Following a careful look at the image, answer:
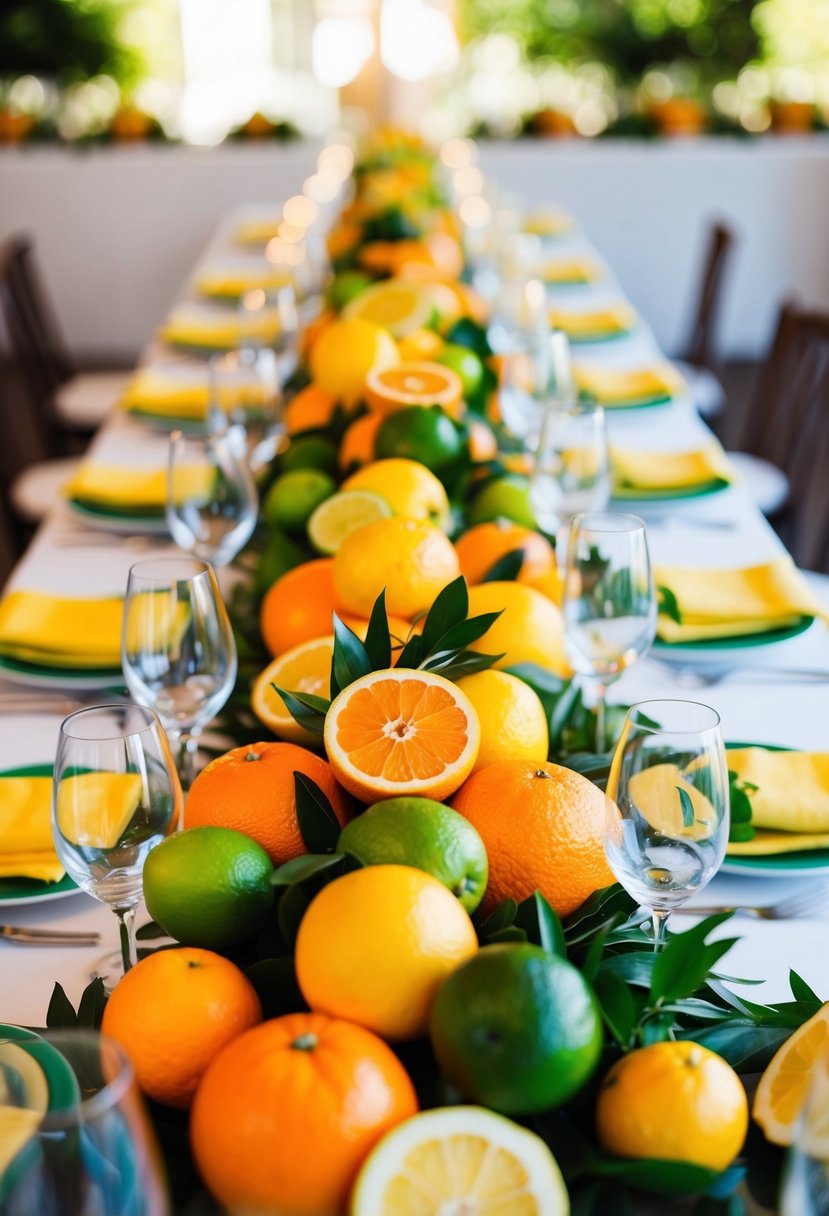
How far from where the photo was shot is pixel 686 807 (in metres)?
0.76

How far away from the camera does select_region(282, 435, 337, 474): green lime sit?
1.56 m

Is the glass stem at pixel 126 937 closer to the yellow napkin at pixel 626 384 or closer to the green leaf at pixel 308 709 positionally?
the green leaf at pixel 308 709

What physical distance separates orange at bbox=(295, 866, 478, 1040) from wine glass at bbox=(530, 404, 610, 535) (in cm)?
85

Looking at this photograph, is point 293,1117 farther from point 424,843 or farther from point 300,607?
point 300,607

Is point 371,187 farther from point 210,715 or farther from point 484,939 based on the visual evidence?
point 484,939

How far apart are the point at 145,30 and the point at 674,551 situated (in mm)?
8499

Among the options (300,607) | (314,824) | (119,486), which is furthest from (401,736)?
(119,486)

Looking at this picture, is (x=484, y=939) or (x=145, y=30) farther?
(x=145, y=30)

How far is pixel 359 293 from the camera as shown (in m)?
2.27

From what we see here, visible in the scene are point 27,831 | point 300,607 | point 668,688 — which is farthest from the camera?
point 668,688

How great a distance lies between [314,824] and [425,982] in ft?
0.55

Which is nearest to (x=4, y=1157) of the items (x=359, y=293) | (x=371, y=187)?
(x=359, y=293)

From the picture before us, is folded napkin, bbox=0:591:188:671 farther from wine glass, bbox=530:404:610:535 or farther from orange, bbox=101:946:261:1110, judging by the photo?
orange, bbox=101:946:261:1110

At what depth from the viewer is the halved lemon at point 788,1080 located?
2.17 feet
